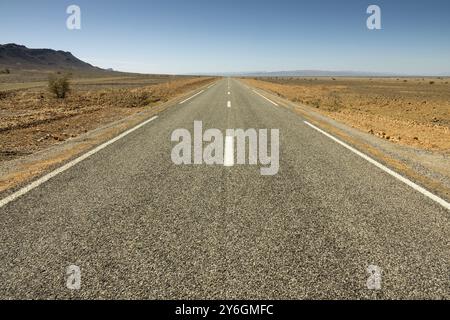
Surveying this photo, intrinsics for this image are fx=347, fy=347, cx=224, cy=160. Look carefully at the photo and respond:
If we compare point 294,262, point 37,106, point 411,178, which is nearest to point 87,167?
point 294,262

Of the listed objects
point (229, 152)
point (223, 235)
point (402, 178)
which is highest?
point (229, 152)

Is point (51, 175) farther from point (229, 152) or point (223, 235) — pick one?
point (223, 235)

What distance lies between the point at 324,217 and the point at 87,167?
4.31 metres

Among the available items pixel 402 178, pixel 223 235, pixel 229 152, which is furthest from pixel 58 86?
pixel 223 235

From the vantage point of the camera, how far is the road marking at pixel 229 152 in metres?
6.63

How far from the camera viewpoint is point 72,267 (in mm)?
3119

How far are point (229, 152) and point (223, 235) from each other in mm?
3906

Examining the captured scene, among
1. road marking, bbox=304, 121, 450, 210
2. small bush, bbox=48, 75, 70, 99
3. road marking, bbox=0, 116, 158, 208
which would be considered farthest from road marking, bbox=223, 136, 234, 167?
small bush, bbox=48, 75, 70, 99

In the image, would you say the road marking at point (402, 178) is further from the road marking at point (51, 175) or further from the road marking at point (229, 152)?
the road marking at point (51, 175)

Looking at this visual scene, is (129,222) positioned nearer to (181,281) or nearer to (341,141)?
(181,281)

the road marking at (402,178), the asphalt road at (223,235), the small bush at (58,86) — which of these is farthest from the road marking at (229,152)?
the small bush at (58,86)

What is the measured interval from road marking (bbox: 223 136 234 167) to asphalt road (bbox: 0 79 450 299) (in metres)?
0.36

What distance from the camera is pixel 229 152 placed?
24.6 ft

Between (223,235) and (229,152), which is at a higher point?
(229,152)
